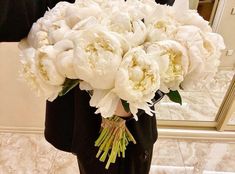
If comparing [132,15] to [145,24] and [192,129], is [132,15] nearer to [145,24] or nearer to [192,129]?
[145,24]

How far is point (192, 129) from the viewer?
172 centimetres

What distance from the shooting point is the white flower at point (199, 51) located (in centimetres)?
39

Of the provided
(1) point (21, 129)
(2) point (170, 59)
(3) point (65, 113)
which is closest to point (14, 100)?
(1) point (21, 129)

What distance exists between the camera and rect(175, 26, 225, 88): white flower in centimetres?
39

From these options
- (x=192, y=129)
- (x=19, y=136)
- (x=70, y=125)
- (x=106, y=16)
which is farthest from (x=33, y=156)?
(x=106, y=16)

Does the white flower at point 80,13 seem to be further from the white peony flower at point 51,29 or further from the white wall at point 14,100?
the white wall at point 14,100

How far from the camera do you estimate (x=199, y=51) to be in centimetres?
39

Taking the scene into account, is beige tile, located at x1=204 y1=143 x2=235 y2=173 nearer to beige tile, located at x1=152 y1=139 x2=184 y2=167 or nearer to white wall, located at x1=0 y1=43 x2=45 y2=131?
beige tile, located at x1=152 y1=139 x2=184 y2=167

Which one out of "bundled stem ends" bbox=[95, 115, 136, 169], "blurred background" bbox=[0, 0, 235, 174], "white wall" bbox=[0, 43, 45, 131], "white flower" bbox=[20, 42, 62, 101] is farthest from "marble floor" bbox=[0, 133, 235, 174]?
"white flower" bbox=[20, 42, 62, 101]

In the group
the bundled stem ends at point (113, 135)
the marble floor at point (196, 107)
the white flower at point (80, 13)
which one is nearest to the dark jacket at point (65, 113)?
the bundled stem ends at point (113, 135)

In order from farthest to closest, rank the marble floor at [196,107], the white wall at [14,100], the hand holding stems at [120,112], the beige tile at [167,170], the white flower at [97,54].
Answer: the marble floor at [196,107], the beige tile at [167,170], the white wall at [14,100], the hand holding stems at [120,112], the white flower at [97,54]

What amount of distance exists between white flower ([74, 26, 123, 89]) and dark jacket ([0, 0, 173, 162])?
7.5 inches

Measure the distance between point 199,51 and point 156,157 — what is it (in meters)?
1.29

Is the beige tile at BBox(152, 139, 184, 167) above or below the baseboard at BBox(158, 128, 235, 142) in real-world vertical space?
below
